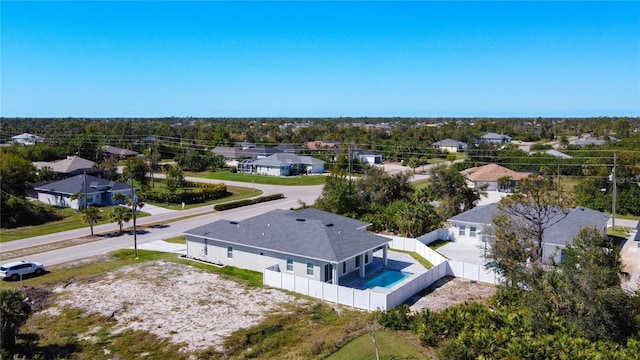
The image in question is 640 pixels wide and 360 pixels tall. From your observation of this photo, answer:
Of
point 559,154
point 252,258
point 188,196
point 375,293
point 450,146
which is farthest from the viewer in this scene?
point 450,146

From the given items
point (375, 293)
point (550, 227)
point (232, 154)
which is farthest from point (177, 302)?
point (232, 154)

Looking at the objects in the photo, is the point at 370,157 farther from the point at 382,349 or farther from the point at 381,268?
the point at 382,349

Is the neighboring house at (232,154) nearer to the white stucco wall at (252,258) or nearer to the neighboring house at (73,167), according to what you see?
the neighboring house at (73,167)

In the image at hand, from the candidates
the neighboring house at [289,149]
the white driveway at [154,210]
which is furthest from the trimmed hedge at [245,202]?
the neighboring house at [289,149]

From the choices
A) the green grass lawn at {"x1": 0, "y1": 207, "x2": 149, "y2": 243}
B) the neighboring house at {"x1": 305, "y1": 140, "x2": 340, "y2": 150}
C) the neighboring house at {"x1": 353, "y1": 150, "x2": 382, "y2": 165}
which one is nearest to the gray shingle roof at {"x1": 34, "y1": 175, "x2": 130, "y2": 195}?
the green grass lawn at {"x1": 0, "y1": 207, "x2": 149, "y2": 243}

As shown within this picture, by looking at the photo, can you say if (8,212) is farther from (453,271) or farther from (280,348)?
(453,271)

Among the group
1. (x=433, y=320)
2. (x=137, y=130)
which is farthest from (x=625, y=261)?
(x=137, y=130)
